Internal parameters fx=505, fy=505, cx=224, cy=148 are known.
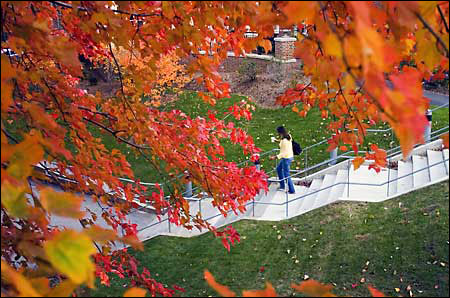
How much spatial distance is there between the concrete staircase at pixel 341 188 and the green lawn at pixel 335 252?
22 cm

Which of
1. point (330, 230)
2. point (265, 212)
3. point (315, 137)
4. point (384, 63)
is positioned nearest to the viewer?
point (384, 63)

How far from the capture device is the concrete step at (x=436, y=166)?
7508mm

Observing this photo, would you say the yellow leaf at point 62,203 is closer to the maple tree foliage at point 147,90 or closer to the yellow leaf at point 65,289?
the maple tree foliage at point 147,90

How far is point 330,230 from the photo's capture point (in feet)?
23.7

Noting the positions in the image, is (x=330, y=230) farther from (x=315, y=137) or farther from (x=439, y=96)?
(x=439, y=96)

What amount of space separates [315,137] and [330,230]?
4.42 metres

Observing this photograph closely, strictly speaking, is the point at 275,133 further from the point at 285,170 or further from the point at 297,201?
the point at 297,201

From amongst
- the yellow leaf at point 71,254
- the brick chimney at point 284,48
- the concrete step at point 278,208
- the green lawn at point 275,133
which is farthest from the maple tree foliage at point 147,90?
the brick chimney at point 284,48

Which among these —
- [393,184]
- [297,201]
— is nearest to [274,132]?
[297,201]

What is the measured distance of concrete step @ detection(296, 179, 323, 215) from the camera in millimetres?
7987

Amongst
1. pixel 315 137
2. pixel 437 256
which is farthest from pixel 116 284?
pixel 315 137

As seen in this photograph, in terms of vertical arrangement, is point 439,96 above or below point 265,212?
above

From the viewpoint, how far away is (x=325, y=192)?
851 cm

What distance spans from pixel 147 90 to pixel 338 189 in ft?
17.9
